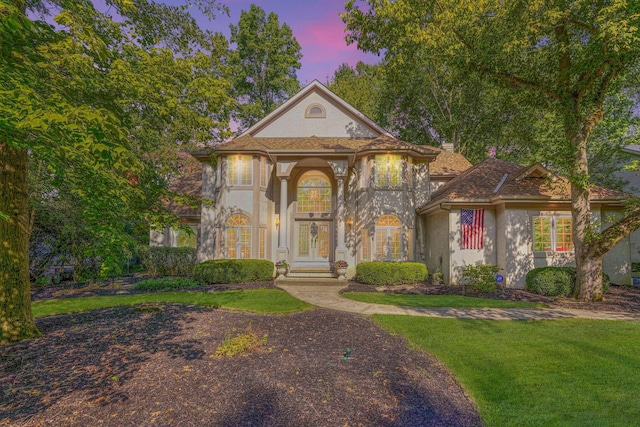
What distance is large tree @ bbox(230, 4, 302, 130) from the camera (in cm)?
2814

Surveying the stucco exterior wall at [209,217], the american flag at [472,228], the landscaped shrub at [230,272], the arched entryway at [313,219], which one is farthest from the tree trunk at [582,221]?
the stucco exterior wall at [209,217]

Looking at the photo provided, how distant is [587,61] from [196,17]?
34.3ft

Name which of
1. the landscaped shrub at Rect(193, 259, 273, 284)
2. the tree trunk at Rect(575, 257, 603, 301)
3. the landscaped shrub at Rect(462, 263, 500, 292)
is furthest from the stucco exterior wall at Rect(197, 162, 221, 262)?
the tree trunk at Rect(575, 257, 603, 301)

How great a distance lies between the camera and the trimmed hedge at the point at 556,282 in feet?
34.2

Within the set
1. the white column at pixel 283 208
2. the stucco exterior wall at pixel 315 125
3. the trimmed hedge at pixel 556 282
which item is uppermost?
the stucco exterior wall at pixel 315 125

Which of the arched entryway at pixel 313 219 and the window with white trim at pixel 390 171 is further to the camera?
the arched entryway at pixel 313 219

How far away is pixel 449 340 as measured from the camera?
19.0 feet

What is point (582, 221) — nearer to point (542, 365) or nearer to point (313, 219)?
point (542, 365)

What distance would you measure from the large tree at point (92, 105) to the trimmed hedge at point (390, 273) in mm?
8233

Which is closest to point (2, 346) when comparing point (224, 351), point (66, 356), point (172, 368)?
point (66, 356)

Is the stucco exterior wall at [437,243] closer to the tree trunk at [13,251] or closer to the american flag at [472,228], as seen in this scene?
the american flag at [472,228]

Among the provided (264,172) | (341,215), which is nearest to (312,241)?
(341,215)

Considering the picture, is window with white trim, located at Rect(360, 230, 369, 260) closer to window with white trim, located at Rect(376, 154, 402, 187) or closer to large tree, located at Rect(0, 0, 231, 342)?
window with white trim, located at Rect(376, 154, 402, 187)

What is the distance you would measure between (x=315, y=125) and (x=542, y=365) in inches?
554
